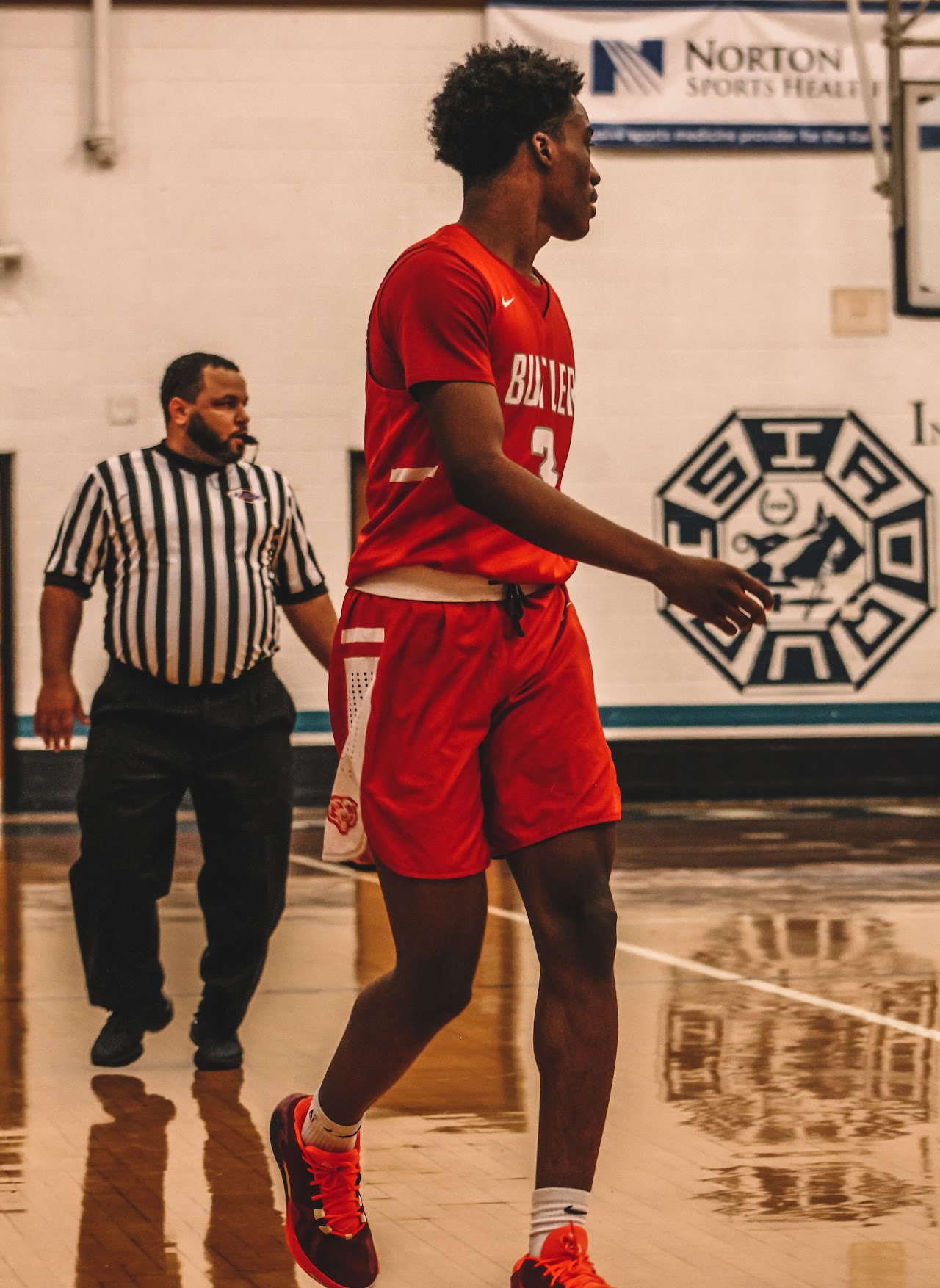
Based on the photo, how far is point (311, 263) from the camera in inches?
551

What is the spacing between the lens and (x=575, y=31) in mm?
14273

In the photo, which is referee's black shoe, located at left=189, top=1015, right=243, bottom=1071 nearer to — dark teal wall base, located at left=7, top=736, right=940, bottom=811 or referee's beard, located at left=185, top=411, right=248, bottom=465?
referee's beard, located at left=185, top=411, right=248, bottom=465

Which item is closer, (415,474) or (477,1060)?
(415,474)

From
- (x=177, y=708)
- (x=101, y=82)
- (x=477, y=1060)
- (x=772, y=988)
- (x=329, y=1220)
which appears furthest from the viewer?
(x=101, y=82)

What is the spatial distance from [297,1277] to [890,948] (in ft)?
14.3

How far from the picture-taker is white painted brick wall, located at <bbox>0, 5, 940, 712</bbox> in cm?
1385

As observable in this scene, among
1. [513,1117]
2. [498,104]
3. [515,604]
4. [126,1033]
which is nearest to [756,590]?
[515,604]

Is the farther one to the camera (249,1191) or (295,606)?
(295,606)

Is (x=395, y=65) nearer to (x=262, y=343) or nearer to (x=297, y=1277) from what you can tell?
(x=262, y=343)

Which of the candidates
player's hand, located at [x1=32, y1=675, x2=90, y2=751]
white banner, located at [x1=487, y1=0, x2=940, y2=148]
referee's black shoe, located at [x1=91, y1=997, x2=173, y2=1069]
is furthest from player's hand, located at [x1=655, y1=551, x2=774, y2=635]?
white banner, located at [x1=487, y1=0, x2=940, y2=148]

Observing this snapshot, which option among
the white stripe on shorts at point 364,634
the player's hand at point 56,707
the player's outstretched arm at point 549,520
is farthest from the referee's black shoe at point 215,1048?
the player's outstretched arm at point 549,520

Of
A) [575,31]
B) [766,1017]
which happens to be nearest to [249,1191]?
[766,1017]

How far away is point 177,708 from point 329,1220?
83.4 inches

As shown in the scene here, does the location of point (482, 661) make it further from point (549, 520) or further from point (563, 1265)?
point (563, 1265)
